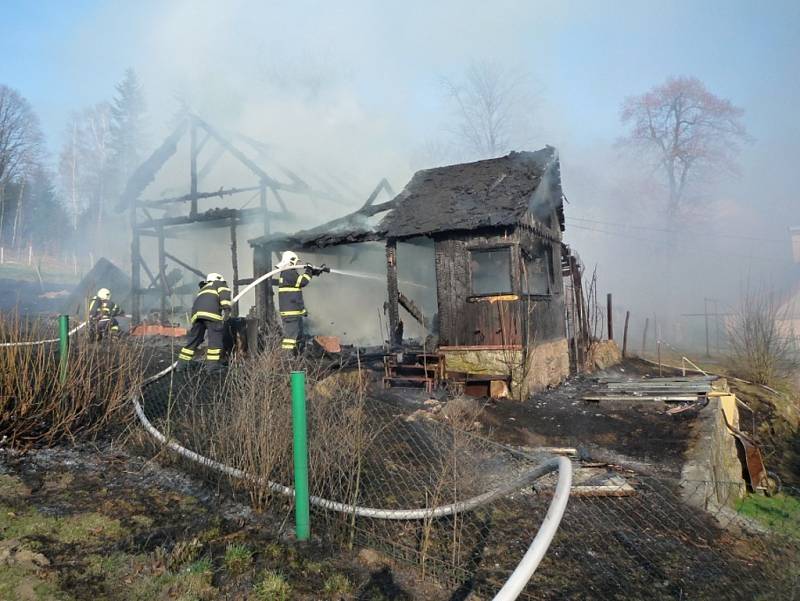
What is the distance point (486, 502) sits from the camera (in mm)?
3980

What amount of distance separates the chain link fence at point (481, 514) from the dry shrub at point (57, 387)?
504 mm

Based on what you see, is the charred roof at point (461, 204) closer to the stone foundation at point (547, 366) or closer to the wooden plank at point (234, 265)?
the wooden plank at point (234, 265)

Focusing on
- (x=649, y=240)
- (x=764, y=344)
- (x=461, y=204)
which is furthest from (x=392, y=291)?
(x=649, y=240)

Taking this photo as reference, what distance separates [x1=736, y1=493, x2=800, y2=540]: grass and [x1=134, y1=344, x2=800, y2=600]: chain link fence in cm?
104

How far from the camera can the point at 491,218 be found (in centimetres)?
1038

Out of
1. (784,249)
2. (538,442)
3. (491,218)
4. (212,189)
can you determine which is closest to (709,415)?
(538,442)

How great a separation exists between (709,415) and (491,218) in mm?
4680

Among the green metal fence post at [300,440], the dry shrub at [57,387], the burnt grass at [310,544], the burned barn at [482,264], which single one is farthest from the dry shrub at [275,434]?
the burned barn at [482,264]

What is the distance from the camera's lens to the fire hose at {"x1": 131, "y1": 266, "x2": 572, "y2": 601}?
242 centimetres

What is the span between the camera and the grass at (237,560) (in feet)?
11.0

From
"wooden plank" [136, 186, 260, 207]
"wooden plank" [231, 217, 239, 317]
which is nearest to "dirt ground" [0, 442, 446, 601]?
"wooden plank" [231, 217, 239, 317]

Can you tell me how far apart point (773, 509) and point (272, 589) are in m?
7.08

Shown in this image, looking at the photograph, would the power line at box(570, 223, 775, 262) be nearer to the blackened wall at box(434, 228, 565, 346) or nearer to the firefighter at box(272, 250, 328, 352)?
the blackened wall at box(434, 228, 565, 346)

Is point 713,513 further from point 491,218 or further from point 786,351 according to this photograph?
point 786,351
